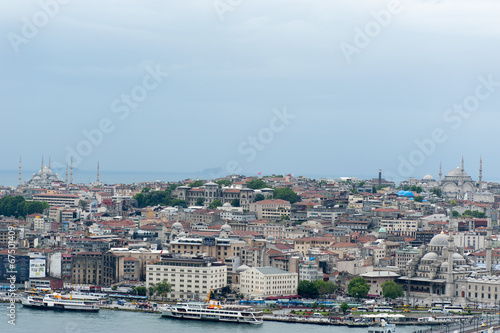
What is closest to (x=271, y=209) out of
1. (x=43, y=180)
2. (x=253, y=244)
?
(x=253, y=244)

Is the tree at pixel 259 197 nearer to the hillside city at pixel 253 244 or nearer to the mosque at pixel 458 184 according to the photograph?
the hillside city at pixel 253 244

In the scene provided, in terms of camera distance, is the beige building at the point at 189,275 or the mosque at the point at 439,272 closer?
the beige building at the point at 189,275

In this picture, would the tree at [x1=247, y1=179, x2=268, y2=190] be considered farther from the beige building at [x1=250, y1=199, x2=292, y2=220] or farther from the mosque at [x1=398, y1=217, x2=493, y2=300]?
the mosque at [x1=398, y1=217, x2=493, y2=300]

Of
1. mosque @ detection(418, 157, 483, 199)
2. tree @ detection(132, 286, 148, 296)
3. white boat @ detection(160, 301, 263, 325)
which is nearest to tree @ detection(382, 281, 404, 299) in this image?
white boat @ detection(160, 301, 263, 325)

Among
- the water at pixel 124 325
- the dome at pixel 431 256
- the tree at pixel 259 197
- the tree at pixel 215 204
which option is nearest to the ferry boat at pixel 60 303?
the water at pixel 124 325

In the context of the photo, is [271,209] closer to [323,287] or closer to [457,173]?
[323,287]
